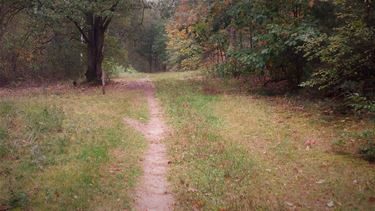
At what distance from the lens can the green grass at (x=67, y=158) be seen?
23.7 ft

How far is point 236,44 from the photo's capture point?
28906 mm

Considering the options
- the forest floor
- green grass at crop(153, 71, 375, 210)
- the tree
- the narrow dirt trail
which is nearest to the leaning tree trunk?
the tree

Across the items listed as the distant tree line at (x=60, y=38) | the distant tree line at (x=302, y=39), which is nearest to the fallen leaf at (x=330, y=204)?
the distant tree line at (x=302, y=39)

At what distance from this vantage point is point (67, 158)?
940 centimetres

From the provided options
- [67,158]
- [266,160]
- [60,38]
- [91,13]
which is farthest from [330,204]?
[60,38]

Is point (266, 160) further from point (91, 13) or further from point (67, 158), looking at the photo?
point (91, 13)

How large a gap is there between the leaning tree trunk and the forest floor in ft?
37.9

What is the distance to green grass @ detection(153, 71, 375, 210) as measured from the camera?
7.46 m

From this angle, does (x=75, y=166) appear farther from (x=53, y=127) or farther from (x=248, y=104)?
(x=248, y=104)

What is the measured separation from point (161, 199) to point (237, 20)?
48.3 feet

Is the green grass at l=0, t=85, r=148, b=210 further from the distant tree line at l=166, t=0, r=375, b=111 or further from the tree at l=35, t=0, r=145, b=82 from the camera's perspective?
the tree at l=35, t=0, r=145, b=82

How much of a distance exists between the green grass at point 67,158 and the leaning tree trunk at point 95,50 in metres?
11.9

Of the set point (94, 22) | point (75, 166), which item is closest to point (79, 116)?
point (75, 166)

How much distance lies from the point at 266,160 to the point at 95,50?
65.6 feet
